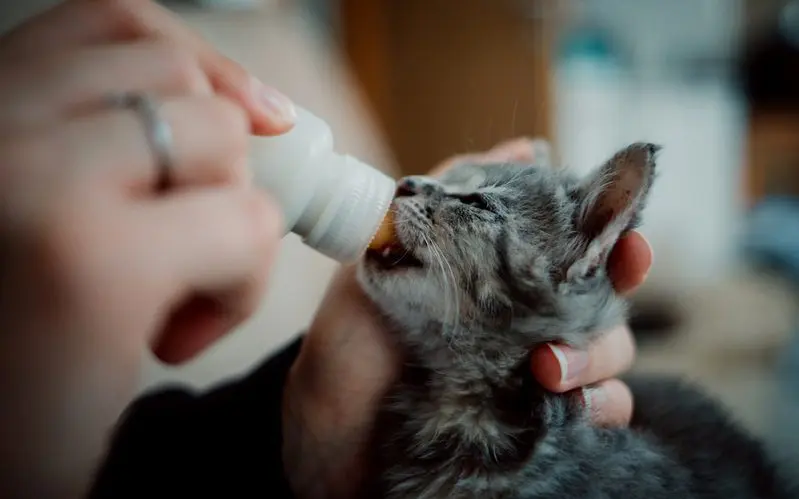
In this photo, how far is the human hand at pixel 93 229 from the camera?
1.14 ft

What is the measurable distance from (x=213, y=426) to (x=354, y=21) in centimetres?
147

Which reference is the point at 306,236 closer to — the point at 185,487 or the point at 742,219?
the point at 185,487

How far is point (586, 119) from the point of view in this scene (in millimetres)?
2041

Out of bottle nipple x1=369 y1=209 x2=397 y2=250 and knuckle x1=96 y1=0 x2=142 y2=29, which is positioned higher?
knuckle x1=96 y1=0 x2=142 y2=29

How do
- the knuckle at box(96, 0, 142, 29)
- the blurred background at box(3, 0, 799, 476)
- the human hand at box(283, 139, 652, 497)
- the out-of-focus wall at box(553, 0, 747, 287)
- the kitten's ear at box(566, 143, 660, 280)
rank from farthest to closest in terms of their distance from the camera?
the out-of-focus wall at box(553, 0, 747, 287)
the blurred background at box(3, 0, 799, 476)
the human hand at box(283, 139, 652, 497)
the kitten's ear at box(566, 143, 660, 280)
the knuckle at box(96, 0, 142, 29)

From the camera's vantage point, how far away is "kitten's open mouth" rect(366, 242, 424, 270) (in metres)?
0.70

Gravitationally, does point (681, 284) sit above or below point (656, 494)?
below

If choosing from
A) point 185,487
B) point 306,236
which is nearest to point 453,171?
point 306,236

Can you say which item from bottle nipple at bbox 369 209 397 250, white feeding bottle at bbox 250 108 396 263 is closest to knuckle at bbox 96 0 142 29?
white feeding bottle at bbox 250 108 396 263

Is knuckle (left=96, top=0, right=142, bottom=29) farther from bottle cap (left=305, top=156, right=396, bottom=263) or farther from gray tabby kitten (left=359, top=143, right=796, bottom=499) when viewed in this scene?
gray tabby kitten (left=359, top=143, right=796, bottom=499)

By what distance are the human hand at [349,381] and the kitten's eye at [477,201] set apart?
5.6 inches

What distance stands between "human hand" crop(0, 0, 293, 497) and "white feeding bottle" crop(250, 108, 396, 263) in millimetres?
57

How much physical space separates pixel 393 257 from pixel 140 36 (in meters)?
0.33

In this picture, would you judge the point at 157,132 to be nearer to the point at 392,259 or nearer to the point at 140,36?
the point at 140,36
